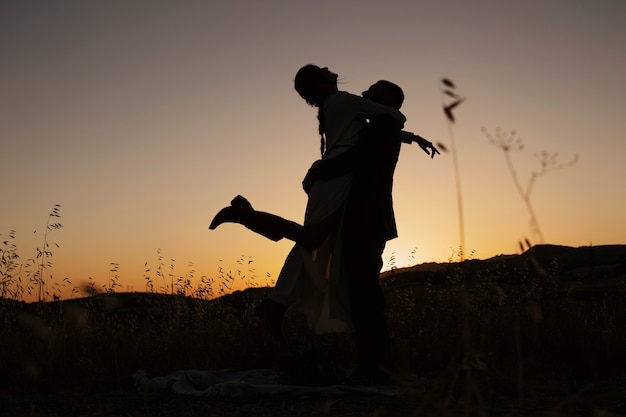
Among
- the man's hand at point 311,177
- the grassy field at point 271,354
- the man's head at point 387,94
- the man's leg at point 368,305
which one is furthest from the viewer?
the man's head at point 387,94

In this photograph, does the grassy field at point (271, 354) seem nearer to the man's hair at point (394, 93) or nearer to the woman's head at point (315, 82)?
the man's hair at point (394, 93)

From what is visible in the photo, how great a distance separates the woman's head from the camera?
491 centimetres

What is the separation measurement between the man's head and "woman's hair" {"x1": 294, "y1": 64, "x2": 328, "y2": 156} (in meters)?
0.42

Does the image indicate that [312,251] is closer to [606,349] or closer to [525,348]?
[525,348]

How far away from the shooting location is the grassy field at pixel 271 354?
393cm

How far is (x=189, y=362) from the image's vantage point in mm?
5297

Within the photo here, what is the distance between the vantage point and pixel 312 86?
Result: 4.93 metres

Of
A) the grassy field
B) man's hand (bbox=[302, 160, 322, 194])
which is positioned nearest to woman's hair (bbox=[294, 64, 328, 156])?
man's hand (bbox=[302, 160, 322, 194])

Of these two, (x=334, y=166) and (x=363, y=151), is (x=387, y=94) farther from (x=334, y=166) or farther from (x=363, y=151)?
(x=334, y=166)

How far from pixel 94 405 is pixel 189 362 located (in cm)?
136

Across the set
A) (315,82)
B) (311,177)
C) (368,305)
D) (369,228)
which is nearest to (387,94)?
(315,82)

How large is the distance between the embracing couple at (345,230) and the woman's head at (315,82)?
0.01m

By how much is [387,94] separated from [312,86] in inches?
24.4

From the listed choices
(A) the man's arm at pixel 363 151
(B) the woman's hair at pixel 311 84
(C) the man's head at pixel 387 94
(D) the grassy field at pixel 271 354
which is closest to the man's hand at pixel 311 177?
(A) the man's arm at pixel 363 151
